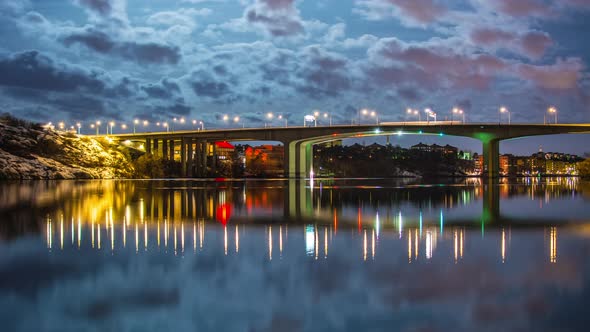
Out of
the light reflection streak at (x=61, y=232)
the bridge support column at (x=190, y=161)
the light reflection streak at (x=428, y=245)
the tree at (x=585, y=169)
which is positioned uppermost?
the bridge support column at (x=190, y=161)

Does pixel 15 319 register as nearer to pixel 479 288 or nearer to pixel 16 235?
pixel 479 288

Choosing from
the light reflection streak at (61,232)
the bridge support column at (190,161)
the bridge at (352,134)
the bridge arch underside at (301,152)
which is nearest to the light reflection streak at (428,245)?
the light reflection streak at (61,232)

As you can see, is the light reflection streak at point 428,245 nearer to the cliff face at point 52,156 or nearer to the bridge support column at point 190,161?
the cliff face at point 52,156

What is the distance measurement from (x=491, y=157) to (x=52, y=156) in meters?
79.7

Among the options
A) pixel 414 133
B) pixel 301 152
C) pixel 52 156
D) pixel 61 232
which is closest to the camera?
pixel 61 232

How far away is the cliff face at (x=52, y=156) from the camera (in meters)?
92.8

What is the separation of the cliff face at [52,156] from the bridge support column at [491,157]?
2630 inches

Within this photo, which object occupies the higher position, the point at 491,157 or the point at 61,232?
the point at 491,157

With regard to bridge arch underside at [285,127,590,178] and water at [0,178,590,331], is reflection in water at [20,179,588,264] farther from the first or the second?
bridge arch underside at [285,127,590,178]

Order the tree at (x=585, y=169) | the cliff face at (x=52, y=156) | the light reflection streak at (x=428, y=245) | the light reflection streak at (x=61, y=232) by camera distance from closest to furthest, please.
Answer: the light reflection streak at (x=428, y=245), the light reflection streak at (x=61, y=232), the cliff face at (x=52, y=156), the tree at (x=585, y=169)

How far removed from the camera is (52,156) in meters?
104

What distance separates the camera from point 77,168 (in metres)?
104

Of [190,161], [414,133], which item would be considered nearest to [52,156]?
[190,161]

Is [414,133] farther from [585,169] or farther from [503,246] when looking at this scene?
[503,246]
